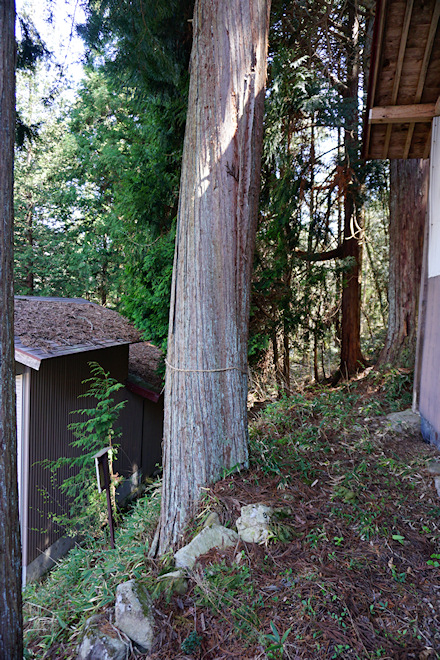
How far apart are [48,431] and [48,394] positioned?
552 mm

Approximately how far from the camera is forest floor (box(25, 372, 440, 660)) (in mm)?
2355

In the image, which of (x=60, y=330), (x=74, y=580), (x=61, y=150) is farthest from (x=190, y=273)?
(x=61, y=150)

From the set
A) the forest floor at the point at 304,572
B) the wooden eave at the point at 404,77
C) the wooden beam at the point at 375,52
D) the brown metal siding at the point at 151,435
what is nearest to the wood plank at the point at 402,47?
the wooden eave at the point at 404,77

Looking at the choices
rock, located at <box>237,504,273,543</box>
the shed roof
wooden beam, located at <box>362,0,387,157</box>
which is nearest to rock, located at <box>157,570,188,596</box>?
rock, located at <box>237,504,273,543</box>

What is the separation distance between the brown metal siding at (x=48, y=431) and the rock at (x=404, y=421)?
4.47 meters

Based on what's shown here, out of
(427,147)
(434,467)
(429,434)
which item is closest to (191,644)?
(434,467)

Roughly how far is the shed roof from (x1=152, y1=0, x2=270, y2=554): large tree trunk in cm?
244

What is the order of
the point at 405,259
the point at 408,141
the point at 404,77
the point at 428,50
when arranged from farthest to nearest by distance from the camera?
the point at 405,259 → the point at 408,141 → the point at 404,77 → the point at 428,50

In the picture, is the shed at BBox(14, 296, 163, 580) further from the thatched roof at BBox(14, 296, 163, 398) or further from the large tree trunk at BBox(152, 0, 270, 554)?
the large tree trunk at BBox(152, 0, 270, 554)

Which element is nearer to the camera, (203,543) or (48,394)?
(203,543)

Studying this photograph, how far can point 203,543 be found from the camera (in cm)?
315

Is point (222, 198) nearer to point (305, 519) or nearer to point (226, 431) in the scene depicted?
point (226, 431)

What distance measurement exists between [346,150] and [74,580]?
701 centimetres

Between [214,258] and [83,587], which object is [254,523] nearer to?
[83,587]
